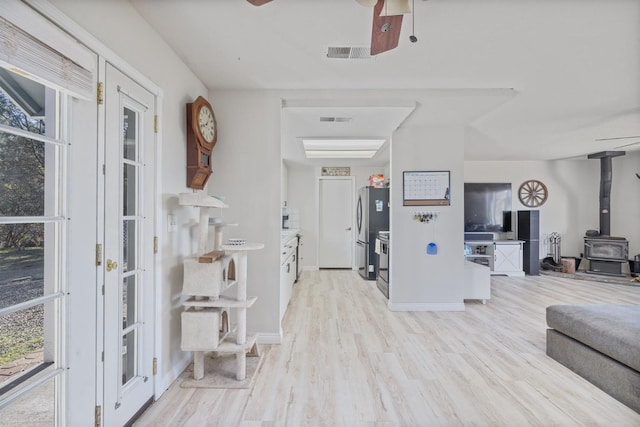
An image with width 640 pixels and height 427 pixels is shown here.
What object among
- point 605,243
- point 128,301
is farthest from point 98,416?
point 605,243

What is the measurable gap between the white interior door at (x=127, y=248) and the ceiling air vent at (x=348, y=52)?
1264mm

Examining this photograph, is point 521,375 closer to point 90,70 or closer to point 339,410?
point 339,410

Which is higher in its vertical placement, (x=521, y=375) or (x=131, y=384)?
(x=131, y=384)

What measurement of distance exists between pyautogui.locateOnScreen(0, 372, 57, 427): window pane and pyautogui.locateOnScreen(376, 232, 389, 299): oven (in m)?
3.68

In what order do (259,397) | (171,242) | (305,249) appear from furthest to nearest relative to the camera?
(305,249), (171,242), (259,397)

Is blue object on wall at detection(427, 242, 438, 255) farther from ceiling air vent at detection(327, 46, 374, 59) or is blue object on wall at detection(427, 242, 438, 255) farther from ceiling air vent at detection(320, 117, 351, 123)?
ceiling air vent at detection(327, 46, 374, 59)

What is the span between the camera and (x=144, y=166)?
1869 mm

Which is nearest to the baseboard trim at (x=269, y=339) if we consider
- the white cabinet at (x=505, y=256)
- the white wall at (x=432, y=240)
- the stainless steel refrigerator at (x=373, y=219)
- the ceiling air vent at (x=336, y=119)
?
the white wall at (x=432, y=240)

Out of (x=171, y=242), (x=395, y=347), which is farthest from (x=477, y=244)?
(x=171, y=242)

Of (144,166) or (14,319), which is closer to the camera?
(14,319)

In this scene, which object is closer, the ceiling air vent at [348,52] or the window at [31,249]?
the window at [31,249]

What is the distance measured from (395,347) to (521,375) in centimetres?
95

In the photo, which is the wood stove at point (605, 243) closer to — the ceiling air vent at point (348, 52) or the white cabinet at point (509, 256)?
the white cabinet at point (509, 256)

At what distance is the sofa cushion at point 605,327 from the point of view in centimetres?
192
